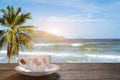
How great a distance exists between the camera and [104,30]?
18047 mm

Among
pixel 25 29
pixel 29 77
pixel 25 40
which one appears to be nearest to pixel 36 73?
pixel 29 77

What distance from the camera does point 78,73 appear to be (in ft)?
4.18

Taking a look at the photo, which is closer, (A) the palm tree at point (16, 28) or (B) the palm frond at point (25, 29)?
(A) the palm tree at point (16, 28)

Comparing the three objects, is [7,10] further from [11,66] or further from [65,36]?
[65,36]

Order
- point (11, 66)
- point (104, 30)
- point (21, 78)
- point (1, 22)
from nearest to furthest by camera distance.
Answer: point (21, 78) < point (11, 66) < point (1, 22) < point (104, 30)

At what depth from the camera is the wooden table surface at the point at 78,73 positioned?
46.4 inches

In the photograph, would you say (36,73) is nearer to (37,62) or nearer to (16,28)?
(37,62)

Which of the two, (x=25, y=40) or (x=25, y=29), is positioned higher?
(x=25, y=29)

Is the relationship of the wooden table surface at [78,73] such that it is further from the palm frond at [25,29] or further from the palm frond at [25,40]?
the palm frond at [25,29]

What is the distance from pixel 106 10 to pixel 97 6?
3.04ft

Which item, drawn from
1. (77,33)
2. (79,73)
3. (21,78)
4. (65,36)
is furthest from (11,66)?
(65,36)

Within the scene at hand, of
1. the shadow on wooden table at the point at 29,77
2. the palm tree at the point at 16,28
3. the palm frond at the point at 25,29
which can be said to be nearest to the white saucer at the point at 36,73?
the shadow on wooden table at the point at 29,77

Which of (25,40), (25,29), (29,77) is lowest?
(29,77)

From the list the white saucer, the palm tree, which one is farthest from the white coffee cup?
the palm tree
